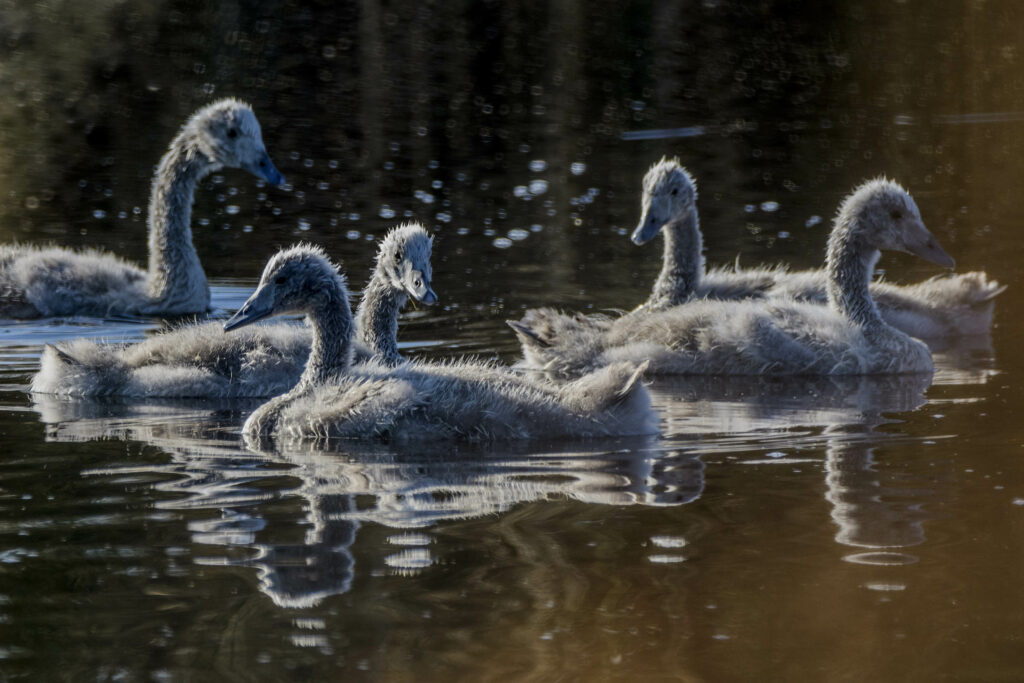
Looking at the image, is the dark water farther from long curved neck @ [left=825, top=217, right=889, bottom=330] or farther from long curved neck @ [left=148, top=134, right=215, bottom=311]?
long curved neck @ [left=825, top=217, right=889, bottom=330]

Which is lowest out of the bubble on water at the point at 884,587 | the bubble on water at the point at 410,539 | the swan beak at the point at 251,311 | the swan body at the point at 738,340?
the bubble on water at the point at 884,587

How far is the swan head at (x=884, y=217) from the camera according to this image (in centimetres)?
1138

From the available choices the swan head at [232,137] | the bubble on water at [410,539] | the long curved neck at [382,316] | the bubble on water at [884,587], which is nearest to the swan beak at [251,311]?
the long curved neck at [382,316]

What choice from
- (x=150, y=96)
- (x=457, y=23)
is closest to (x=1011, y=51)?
(x=457, y=23)

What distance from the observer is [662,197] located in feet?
39.4

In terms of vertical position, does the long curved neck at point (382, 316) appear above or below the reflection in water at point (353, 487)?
above

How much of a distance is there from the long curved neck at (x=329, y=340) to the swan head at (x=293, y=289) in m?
0.01

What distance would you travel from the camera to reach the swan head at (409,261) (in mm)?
9133

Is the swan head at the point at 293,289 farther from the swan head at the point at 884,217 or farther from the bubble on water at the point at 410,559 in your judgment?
the swan head at the point at 884,217

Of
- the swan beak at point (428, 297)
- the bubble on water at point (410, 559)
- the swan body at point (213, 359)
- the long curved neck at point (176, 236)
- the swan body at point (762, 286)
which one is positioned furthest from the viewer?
the long curved neck at point (176, 236)

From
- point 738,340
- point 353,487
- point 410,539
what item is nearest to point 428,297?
point 353,487

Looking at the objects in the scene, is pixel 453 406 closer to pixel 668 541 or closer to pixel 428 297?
pixel 428 297

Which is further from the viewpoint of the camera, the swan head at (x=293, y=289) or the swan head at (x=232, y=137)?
the swan head at (x=232, y=137)

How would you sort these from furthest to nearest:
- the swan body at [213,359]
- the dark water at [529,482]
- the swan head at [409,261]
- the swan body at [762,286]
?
the swan body at [762,286]
the swan body at [213,359]
the swan head at [409,261]
the dark water at [529,482]
